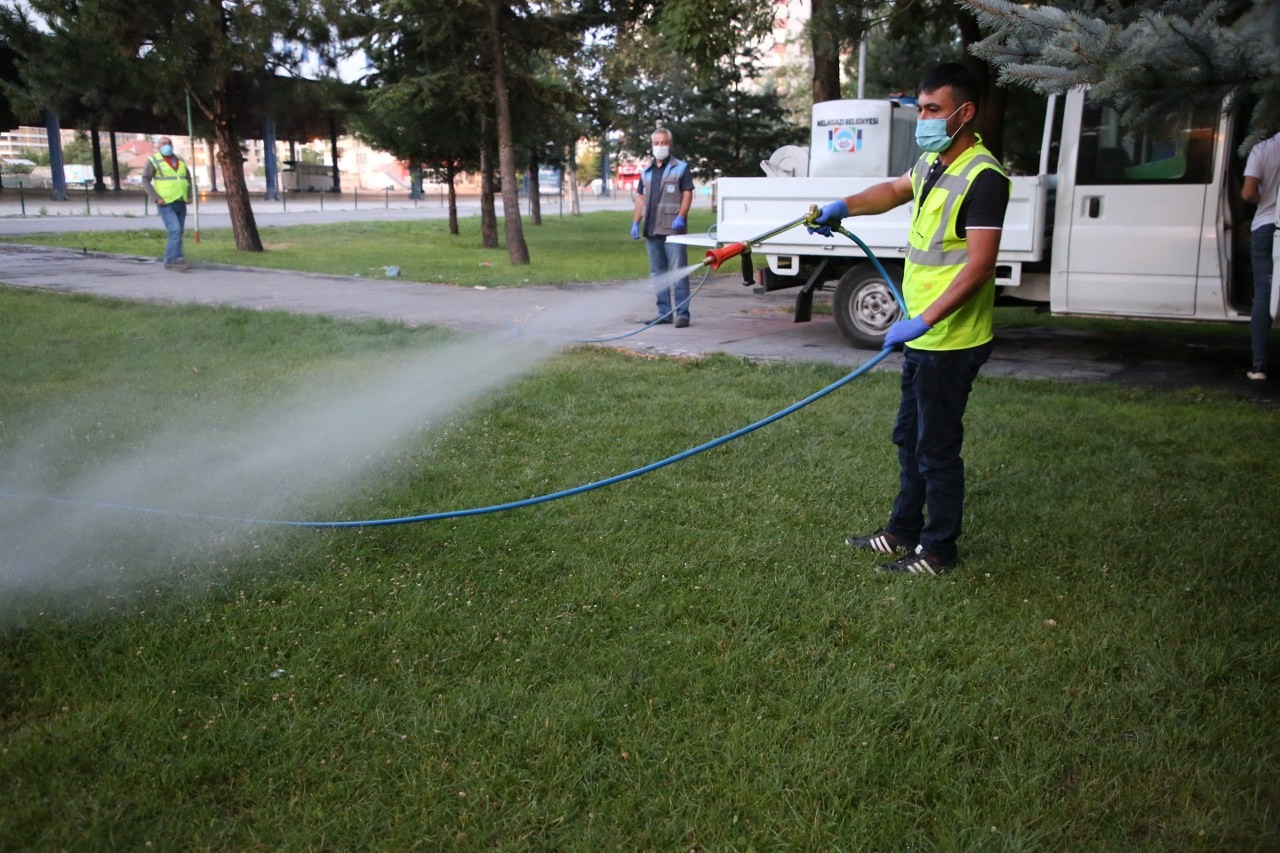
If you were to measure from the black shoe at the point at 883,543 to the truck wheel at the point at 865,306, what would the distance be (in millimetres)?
5247

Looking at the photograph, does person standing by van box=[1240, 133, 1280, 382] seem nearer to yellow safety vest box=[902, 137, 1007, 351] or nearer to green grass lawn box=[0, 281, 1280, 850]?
green grass lawn box=[0, 281, 1280, 850]

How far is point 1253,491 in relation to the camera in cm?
540

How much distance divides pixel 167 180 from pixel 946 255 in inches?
596

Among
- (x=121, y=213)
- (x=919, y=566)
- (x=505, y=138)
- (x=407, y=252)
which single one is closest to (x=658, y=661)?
(x=919, y=566)

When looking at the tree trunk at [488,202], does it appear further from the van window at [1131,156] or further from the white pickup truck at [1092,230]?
the van window at [1131,156]

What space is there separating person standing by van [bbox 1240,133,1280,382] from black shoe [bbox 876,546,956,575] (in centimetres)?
507

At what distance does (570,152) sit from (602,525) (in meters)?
30.7

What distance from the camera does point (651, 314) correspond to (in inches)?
475

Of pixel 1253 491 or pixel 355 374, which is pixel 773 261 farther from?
pixel 1253 491

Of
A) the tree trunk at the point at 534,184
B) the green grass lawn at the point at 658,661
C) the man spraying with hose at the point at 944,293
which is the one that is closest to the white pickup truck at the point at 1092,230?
the green grass lawn at the point at 658,661

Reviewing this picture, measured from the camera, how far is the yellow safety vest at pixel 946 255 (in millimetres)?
4113

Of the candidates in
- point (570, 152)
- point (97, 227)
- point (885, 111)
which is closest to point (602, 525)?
point (885, 111)

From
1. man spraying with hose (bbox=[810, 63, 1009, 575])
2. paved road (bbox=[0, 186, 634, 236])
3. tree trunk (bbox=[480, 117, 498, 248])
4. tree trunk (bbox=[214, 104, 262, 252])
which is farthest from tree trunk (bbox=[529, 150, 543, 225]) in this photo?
man spraying with hose (bbox=[810, 63, 1009, 575])

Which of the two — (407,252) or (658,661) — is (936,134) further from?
(407,252)
